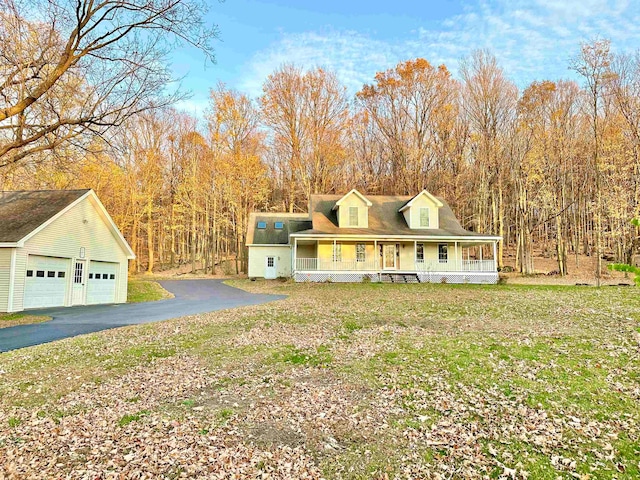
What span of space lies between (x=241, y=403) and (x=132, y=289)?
68.0 feet

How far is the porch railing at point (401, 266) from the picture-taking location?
24.9 meters

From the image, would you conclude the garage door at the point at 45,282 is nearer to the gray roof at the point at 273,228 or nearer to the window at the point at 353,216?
the gray roof at the point at 273,228

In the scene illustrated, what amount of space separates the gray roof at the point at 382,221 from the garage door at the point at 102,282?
11.1 metres

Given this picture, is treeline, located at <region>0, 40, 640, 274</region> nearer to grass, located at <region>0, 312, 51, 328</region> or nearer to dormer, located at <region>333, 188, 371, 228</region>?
dormer, located at <region>333, 188, 371, 228</region>

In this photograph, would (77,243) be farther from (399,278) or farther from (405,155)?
(405,155)

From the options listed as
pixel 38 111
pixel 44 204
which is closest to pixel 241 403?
pixel 38 111

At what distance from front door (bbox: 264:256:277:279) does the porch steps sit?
8926 mm

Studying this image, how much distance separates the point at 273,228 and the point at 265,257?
260 cm

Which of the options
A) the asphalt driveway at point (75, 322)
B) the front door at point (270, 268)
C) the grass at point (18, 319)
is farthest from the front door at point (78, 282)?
the front door at point (270, 268)

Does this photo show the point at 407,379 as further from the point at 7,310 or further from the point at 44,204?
the point at 44,204

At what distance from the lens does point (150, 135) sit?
34.5 meters

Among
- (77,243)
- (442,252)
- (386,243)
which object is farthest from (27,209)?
(442,252)

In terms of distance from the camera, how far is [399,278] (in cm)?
2459

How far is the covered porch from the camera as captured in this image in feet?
80.3
